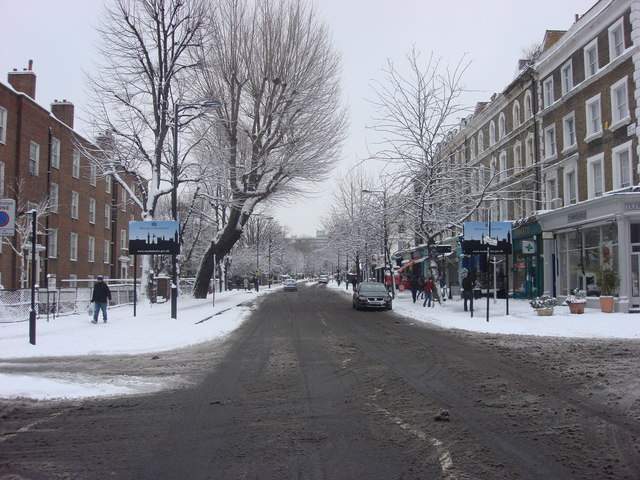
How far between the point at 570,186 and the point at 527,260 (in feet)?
18.6

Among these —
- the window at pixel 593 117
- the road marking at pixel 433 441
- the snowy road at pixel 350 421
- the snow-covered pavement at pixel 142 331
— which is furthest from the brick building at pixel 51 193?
the window at pixel 593 117

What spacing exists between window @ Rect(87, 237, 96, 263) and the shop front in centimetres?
3190

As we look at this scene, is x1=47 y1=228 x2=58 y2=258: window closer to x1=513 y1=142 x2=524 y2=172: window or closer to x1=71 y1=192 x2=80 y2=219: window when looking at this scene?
x1=71 y1=192 x2=80 y2=219: window

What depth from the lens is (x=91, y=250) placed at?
41.6 metres

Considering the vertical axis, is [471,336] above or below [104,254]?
below

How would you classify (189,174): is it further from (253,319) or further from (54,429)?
(54,429)

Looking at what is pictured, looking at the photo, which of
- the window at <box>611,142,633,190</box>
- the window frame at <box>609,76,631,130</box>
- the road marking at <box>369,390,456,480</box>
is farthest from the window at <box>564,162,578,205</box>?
the road marking at <box>369,390,456,480</box>

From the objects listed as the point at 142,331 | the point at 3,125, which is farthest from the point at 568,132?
the point at 3,125

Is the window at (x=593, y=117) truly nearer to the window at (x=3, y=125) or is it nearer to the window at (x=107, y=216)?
the window at (x=3, y=125)

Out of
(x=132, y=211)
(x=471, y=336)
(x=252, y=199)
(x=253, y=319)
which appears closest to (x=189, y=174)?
(x=252, y=199)

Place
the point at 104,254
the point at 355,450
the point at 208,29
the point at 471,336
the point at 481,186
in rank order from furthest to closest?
1. the point at 104,254
2. the point at 481,186
3. the point at 208,29
4. the point at 471,336
5. the point at 355,450

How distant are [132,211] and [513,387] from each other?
5035cm

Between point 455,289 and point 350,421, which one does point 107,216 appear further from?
point 350,421

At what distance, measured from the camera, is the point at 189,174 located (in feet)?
92.6
